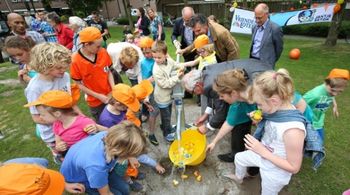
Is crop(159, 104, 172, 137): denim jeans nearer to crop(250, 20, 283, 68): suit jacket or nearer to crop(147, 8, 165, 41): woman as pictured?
crop(250, 20, 283, 68): suit jacket

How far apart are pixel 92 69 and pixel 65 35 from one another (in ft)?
12.0

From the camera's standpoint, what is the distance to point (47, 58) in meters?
2.44

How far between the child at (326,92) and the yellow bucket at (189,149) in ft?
4.55

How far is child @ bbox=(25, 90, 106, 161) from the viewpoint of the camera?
2229 mm

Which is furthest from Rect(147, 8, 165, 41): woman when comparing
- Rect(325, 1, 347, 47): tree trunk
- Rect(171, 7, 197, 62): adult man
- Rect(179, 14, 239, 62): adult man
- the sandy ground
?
Rect(325, 1, 347, 47): tree trunk

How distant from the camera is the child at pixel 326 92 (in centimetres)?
290

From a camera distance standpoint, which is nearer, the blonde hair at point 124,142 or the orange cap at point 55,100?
the blonde hair at point 124,142

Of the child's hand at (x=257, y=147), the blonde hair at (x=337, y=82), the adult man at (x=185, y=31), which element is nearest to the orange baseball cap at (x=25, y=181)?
the child's hand at (x=257, y=147)

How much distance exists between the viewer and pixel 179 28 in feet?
18.1

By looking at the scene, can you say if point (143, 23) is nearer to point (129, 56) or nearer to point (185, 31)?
point (185, 31)

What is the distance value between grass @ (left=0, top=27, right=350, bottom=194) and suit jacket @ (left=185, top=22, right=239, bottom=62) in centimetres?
188

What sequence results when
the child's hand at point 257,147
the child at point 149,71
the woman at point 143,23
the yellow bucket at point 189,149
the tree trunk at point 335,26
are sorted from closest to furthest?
the child's hand at point 257,147 → the yellow bucket at point 189,149 → the child at point 149,71 → the woman at point 143,23 → the tree trunk at point 335,26

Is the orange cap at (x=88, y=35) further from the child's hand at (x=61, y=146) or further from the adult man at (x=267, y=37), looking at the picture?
the adult man at (x=267, y=37)

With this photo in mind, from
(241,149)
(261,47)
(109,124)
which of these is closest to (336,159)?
(241,149)
